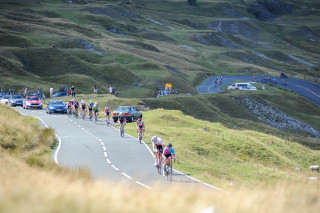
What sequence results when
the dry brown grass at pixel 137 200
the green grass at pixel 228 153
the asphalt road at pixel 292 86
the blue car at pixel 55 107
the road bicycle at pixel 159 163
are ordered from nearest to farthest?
the dry brown grass at pixel 137 200 < the road bicycle at pixel 159 163 < the green grass at pixel 228 153 < the blue car at pixel 55 107 < the asphalt road at pixel 292 86

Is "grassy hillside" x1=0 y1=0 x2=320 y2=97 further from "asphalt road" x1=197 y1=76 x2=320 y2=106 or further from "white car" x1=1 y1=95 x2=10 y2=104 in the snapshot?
"white car" x1=1 y1=95 x2=10 y2=104

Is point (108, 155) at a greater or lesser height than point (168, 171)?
lesser

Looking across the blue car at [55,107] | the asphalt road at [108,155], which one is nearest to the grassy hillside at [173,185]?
the asphalt road at [108,155]

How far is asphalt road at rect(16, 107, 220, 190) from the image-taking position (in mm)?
19734

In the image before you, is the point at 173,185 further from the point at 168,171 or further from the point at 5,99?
the point at 5,99

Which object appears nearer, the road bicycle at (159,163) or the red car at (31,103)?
the road bicycle at (159,163)

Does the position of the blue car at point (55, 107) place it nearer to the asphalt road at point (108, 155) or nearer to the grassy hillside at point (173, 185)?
the asphalt road at point (108, 155)

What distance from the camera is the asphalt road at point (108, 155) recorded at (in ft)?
64.7

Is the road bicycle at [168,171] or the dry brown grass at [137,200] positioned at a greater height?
the dry brown grass at [137,200]

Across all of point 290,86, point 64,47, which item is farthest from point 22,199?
point 64,47

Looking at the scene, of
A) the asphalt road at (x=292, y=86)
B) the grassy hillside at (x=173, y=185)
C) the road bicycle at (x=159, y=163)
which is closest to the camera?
the grassy hillside at (x=173, y=185)

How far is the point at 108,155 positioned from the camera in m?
26.5

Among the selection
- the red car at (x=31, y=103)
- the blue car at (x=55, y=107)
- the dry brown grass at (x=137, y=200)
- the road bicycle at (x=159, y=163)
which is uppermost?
the dry brown grass at (x=137, y=200)

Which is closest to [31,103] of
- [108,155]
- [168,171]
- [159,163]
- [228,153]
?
[228,153]
